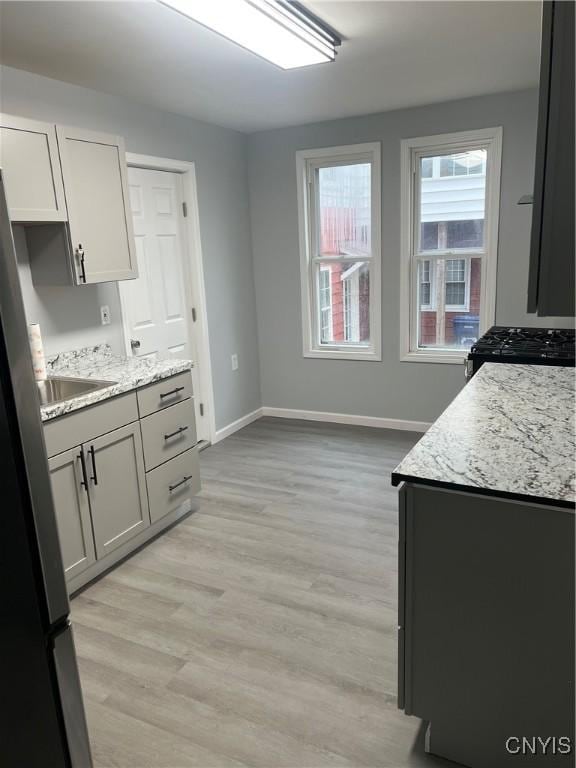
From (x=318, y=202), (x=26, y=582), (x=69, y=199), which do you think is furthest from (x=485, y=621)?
(x=318, y=202)

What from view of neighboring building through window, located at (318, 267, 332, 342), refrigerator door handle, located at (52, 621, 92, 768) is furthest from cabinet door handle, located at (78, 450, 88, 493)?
view of neighboring building through window, located at (318, 267, 332, 342)

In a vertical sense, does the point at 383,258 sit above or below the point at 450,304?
above

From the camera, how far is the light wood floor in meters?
1.83

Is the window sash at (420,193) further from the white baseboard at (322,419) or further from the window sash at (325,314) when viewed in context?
the white baseboard at (322,419)

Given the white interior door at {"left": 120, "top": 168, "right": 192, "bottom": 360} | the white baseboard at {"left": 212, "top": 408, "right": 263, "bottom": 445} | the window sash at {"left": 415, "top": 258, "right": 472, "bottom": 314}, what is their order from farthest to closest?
the white baseboard at {"left": 212, "top": 408, "right": 263, "bottom": 445}
the window sash at {"left": 415, "top": 258, "right": 472, "bottom": 314}
the white interior door at {"left": 120, "top": 168, "right": 192, "bottom": 360}

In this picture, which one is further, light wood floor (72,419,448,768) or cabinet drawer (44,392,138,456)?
cabinet drawer (44,392,138,456)

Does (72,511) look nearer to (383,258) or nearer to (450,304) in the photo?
(383,258)

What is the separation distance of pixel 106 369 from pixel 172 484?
0.75 meters

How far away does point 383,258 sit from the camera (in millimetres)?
4582

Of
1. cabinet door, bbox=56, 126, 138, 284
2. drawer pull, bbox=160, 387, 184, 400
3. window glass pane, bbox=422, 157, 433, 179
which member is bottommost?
drawer pull, bbox=160, 387, 184, 400

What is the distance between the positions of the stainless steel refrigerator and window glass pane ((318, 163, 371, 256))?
3959 millimetres

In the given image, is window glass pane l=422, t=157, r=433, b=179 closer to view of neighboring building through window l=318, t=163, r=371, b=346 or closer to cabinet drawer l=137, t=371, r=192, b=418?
view of neighboring building through window l=318, t=163, r=371, b=346

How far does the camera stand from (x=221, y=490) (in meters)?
3.78

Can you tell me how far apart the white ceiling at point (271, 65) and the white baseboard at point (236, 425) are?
2.46m
